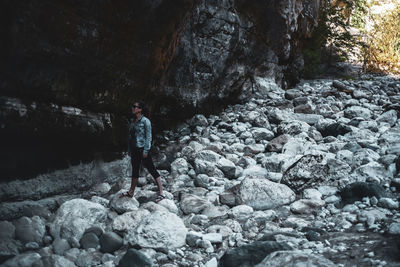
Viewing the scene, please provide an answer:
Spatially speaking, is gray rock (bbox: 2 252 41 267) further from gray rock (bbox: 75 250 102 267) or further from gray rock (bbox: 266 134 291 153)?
gray rock (bbox: 266 134 291 153)

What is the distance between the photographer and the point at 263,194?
4.50 metres

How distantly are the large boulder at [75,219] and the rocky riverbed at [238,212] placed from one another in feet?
0.04

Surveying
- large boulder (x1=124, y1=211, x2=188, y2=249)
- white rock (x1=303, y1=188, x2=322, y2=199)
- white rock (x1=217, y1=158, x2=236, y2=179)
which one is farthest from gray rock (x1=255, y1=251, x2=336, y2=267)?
white rock (x1=217, y1=158, x2=236, y2=179)

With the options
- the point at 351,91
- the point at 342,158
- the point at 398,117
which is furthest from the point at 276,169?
the point at 351,91

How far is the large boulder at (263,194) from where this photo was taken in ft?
14.5

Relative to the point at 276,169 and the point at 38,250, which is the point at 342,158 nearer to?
the point at 276,169

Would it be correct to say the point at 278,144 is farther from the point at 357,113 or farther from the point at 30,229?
the point at 30,229

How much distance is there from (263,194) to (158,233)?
1710 mm

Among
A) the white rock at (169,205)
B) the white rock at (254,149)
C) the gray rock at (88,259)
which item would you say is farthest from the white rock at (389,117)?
the gray rock at (88,259)

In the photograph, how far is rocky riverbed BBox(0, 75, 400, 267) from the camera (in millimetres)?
3180

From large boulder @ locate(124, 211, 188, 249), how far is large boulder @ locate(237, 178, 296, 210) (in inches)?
46.7

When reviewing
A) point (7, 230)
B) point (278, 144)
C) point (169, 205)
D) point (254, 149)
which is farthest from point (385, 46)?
point (7, 230)

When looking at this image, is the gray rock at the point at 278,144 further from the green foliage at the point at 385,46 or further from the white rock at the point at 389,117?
the green foliage at the point at 385,46

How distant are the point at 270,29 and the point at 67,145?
357 inches
